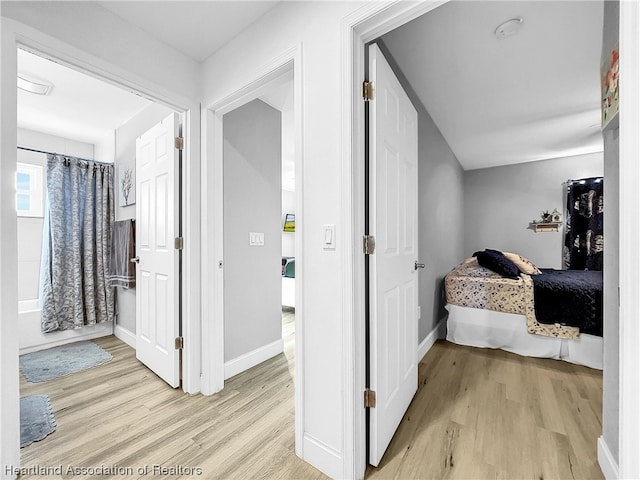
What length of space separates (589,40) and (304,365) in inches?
107

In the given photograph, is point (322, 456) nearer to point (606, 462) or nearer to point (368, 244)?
point (368, 244)

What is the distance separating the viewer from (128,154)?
317 centimetres

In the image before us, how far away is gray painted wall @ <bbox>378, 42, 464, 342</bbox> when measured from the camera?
273 cm

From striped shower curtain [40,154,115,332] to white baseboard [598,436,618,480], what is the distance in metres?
4.14

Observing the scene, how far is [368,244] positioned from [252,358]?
1.72m

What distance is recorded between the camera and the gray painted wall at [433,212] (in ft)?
8.96

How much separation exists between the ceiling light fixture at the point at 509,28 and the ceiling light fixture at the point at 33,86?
347 centimetres

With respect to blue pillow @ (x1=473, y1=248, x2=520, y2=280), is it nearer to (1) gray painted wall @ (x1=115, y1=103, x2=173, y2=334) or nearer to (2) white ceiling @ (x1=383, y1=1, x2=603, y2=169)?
(2) white ceiling @ (x1=383, y1=1, x2=603, y2=169)

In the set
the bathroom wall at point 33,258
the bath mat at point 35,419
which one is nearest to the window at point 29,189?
the bathroom wall at point 33,258

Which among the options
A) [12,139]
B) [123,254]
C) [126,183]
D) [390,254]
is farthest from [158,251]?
[390,254]

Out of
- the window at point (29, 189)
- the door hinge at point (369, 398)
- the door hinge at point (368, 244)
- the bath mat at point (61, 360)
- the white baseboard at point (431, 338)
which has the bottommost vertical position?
the bath mat at point (61, 360)

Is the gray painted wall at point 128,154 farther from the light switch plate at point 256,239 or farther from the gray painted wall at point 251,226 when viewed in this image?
the light switch plate at point 256,239

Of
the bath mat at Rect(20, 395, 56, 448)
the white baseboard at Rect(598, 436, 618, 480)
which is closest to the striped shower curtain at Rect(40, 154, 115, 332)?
the bath mat at Rect(20, 395, 56, 448)

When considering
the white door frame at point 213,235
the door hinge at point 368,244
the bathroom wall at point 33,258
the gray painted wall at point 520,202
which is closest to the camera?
the door hinge at point 368,244
